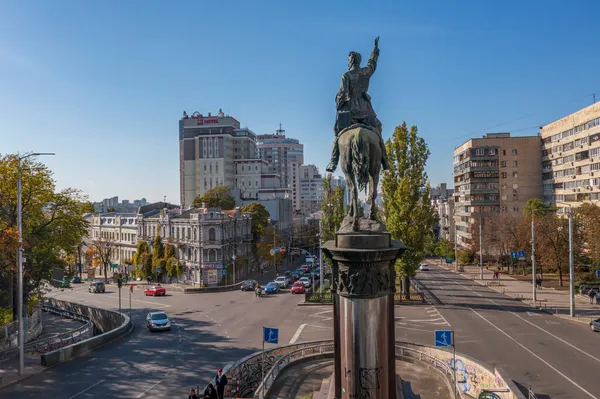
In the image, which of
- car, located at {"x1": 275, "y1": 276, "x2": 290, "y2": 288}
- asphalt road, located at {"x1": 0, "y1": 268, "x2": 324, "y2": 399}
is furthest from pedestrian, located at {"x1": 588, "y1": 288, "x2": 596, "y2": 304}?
car, located at {"x1": 275, "y1": 276, "x2": 290, "y2": 288}

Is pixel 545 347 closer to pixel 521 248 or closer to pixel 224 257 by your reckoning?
pixel 521 248

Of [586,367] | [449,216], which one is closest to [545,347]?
[586,367]

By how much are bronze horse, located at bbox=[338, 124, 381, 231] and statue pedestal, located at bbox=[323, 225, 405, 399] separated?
1143 mm

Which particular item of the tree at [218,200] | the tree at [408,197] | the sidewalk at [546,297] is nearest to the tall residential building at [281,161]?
the tree at [218,200]

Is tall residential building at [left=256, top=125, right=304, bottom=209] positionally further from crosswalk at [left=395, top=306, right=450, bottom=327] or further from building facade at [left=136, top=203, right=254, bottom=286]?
crosswalk at [left=395, top=306, right=450, bottom=327]

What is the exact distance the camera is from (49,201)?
103 feet

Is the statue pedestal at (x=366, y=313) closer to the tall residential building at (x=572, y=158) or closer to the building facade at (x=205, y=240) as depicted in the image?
the building facade at (x=205, y=240)

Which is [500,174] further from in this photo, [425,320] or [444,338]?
[444,338]

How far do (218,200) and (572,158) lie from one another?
57.4 meters

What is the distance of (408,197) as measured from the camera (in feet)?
132

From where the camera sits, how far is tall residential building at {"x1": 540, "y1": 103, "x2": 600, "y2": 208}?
57000mm

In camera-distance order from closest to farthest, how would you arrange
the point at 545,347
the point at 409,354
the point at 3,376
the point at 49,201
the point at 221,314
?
the point at 409,354, the point at 3,376, the point at 545,347, the point at 49,201, the point at 221,314

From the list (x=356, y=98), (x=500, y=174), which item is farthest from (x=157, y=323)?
(x=500, y=174)

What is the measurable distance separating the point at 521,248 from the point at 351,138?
50.4 m
